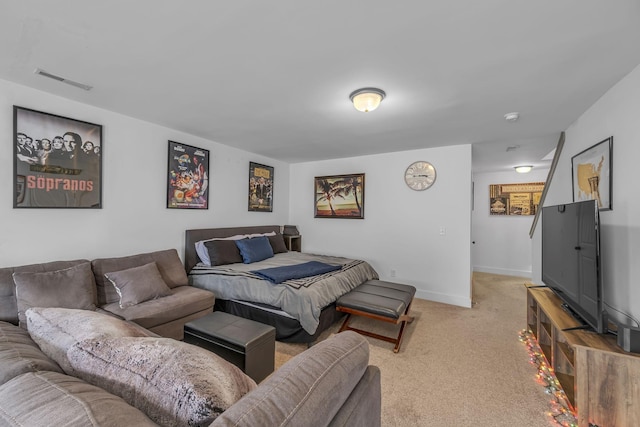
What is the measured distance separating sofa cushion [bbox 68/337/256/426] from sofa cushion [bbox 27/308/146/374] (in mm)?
56

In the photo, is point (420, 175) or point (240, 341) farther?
point (420, 175)

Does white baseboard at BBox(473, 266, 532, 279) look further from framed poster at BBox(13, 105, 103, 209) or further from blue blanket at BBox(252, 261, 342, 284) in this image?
framed poster at BBox(13, 105, 103, 209)

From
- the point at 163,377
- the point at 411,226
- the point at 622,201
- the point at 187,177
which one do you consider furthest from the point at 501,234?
the point at 163,377

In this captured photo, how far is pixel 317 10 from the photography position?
1.41 meters

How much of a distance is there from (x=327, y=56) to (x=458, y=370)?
2.70 metres

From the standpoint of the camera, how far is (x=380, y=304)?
267 cm

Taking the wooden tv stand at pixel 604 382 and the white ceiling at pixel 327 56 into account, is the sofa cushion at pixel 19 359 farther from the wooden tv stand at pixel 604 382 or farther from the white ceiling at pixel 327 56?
the wooden tv stand at pixel 604 382

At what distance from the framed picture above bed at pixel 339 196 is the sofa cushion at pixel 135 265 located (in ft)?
8.82

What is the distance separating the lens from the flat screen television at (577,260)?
→ 1731 millimetres

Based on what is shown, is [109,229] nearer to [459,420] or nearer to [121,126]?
[121,126]

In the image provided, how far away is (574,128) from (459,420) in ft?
10.2

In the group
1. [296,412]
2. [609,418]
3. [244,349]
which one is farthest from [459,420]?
[296,412]

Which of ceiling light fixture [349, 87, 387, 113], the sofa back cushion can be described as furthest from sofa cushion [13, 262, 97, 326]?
ceiling light fixture [349, 87, 387, 113]

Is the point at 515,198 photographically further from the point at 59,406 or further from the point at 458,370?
the point at 59,406
